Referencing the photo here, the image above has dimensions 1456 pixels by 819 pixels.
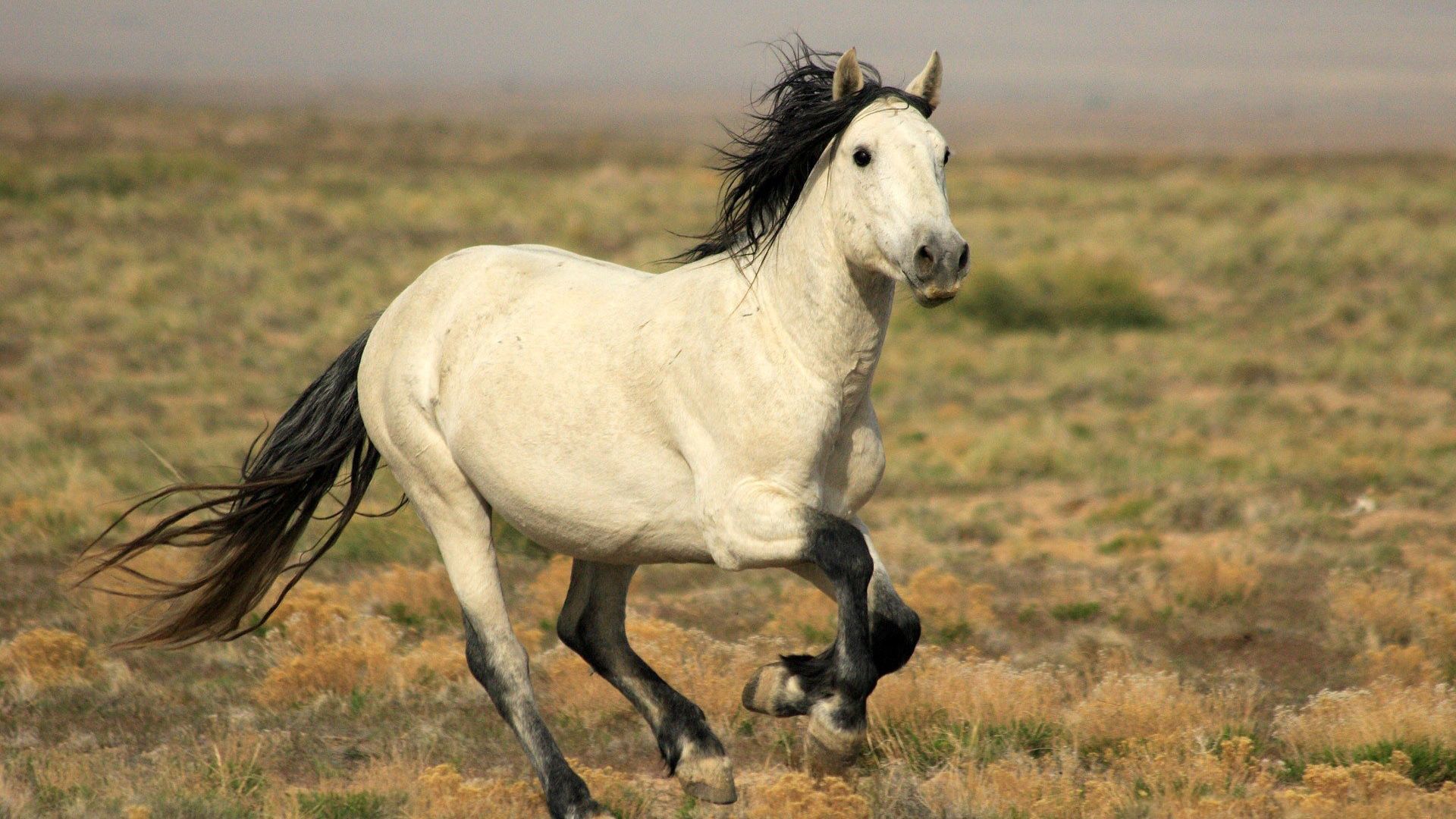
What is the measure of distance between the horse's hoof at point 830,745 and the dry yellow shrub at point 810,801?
21 cm

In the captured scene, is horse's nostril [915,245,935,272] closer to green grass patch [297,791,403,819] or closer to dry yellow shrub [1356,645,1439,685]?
green grass patch [297,791,403,819]

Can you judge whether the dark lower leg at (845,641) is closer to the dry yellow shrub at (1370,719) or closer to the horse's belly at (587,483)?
the horse's belly at (587,483)

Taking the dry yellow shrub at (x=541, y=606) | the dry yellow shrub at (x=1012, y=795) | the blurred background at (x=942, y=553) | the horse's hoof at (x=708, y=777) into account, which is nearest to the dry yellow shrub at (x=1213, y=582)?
the blurred background at (x=942, y=553)

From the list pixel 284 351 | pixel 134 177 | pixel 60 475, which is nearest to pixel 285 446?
pixel 60 475

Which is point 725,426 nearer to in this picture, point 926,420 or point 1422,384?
point 926,420

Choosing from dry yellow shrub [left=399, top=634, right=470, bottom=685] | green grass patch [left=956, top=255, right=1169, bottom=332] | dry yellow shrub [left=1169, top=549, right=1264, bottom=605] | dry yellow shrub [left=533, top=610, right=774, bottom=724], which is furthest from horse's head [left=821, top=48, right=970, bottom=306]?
green grass patch [left=956, top=255, right=1169, bottom=332]

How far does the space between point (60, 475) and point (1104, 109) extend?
185858mm

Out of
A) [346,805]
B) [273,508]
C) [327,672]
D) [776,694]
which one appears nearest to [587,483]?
[776,694]

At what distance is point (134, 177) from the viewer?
106 ft

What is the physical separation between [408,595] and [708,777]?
359 cm

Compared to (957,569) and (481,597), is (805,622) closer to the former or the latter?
(957,569)

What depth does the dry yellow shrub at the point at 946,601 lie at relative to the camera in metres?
7.11

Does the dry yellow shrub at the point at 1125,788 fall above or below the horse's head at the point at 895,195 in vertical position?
below

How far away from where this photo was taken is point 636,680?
15.3ft
